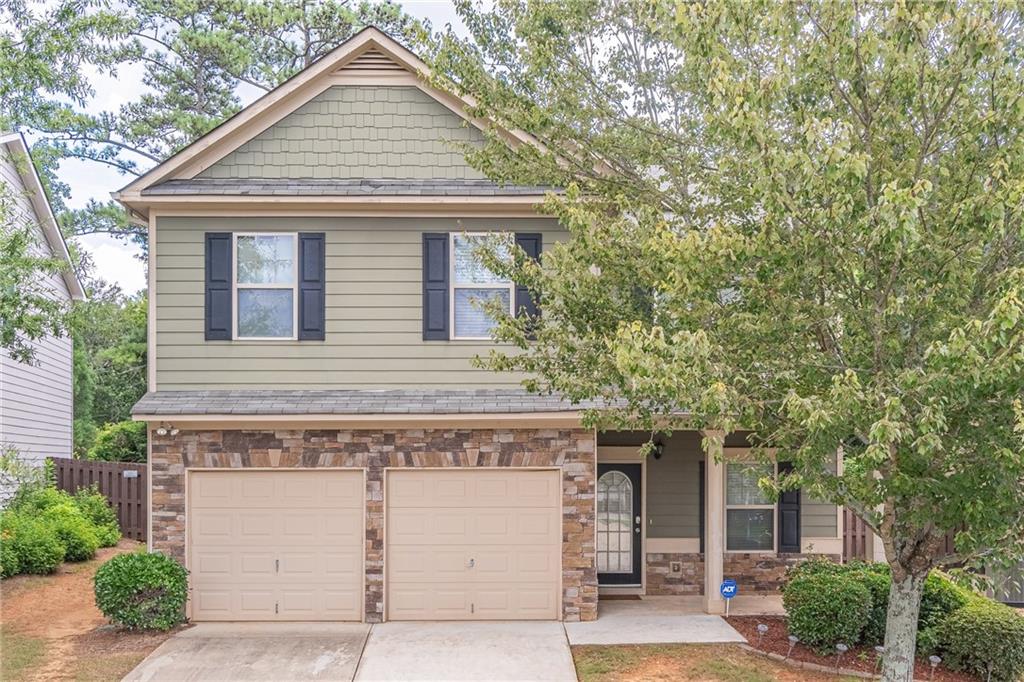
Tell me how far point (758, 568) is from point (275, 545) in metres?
6.95

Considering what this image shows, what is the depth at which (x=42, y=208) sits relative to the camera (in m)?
16.6

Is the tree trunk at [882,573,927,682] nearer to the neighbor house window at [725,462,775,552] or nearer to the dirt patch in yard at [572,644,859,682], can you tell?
the dirt patch in yard at [572,644,859,682]

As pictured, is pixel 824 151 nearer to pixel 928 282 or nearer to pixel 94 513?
pixel 928 282

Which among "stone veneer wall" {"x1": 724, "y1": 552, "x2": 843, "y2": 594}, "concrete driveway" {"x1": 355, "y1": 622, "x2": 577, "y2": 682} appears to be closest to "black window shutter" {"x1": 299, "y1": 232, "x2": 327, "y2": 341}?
"concrete driveway" {"x1": 355, "y1": 622, "x2": 577, "y2": 682}

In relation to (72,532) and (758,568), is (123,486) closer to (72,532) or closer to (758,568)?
(72,532)

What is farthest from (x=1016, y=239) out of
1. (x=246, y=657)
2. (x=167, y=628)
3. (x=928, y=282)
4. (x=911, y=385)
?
(x=167, y=628)

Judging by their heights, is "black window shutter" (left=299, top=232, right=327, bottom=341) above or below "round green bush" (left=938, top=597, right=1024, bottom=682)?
above

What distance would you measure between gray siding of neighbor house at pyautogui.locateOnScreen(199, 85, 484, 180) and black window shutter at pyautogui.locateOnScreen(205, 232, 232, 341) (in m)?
1.11

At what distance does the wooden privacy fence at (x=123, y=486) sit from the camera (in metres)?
15.2

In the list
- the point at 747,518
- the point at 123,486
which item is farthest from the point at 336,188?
the point at 123,486

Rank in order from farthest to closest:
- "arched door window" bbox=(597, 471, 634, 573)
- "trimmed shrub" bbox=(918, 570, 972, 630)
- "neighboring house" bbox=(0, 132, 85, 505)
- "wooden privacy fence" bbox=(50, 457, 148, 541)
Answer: "wooden privacy fence" bbox=(50, 457, 148, 541) < "neighboring house" bbox=(0, 132, 85, 505) < "arched door window" bbox=(597, 471, 634, 573) < "trimmed shrub" bbox=(918, 570, 972, 630)

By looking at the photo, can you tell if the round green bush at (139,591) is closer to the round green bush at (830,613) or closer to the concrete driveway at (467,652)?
the concrete driveway at (467,652)

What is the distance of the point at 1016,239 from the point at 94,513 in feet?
48.8

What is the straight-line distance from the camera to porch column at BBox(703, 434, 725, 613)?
419 inches
